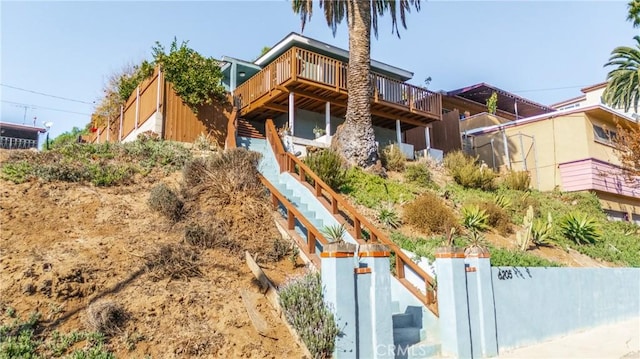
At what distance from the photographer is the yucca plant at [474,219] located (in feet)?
36.5

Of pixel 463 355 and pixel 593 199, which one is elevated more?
pixel 593 199

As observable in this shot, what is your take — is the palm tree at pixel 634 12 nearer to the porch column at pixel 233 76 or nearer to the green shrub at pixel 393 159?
the green shrub at pixel 393 159

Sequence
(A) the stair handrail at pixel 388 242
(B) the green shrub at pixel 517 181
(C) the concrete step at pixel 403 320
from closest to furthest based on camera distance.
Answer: (C) the concrete step at pixel 403 320
(A) the stair handrail at pixel 388 242
(B) the green shrub at pixel 517 181

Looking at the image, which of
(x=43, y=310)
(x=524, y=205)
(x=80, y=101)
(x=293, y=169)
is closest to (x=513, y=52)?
(x=524, y=205)

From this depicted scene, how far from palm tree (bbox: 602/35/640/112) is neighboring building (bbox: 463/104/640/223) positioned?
3.00 meters

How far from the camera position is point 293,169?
11.1m

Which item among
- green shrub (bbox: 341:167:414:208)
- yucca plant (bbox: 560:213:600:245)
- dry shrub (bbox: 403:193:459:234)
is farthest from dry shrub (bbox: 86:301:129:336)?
yucca plant (bbox: 560:213:600:245)

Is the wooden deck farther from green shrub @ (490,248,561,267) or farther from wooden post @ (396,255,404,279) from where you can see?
wooden post @ (396,255,404,279)

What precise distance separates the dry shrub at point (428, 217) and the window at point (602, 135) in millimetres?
13192

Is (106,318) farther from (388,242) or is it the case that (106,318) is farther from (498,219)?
(498,219)

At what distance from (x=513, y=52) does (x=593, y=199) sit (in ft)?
23.2

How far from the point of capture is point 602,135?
20.4 meters

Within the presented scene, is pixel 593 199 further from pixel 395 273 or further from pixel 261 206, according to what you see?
pixel 261 206

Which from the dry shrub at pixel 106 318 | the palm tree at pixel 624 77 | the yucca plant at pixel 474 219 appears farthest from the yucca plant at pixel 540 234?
the palm tree at pixel 624 77
